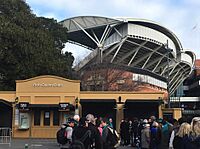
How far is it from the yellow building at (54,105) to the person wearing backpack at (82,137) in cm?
2209

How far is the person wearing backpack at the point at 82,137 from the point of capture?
722 centimetres

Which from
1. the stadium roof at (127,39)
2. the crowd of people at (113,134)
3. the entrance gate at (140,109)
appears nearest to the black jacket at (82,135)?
the crowd of people at (113,134)

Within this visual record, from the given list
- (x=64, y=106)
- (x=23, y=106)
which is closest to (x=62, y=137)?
(x=64, y=106)

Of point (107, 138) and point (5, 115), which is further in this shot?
point (5, 115)

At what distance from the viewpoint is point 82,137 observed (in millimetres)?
7289

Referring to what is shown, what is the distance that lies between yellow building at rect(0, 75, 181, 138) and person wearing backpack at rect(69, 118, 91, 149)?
2209 centimetres

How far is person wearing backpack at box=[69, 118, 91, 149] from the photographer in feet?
23.7

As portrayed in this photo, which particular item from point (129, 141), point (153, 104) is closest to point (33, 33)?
point (153, 104)

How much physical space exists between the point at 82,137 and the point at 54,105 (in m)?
22.7

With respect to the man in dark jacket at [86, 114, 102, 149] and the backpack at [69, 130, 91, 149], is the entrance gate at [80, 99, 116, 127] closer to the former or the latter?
the man in dark jacket at [86, 114, 102, 149]

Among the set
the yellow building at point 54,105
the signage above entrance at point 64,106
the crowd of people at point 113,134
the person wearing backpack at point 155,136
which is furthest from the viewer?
the yellow building at point 54,105

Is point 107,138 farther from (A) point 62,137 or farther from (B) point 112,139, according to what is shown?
(A) point 62,137

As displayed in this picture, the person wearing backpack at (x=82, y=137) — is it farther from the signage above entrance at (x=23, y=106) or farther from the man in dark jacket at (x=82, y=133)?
the signage above entrance at (x=23, y=106)

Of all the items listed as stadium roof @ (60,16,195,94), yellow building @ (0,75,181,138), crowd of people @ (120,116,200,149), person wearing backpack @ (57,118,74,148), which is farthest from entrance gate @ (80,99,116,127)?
stadium roof @ (60,16,195,94)
